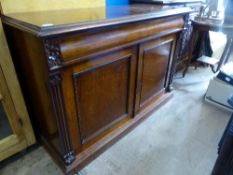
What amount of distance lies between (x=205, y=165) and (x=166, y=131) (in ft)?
1.29

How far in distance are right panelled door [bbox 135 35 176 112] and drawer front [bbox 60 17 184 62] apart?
97 mm

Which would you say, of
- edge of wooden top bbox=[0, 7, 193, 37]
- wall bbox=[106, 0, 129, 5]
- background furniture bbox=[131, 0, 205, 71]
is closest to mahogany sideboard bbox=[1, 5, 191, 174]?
edge of wooden top bbox=[0, 7, 193, 37]

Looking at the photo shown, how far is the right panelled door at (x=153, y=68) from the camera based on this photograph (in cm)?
133

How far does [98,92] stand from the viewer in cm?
111

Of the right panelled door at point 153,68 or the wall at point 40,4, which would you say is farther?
the right panelled door at point 153,68

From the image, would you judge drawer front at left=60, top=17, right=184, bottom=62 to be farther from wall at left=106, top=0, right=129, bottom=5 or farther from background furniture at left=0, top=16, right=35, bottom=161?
wall at left=106, top=0, right=129, bottom=5

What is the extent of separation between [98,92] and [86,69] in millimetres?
202

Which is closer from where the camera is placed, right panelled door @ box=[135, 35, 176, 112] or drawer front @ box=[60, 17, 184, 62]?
drawer front @ box=[60, 17, 184, 62]

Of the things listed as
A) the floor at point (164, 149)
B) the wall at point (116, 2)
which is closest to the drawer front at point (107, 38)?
the wall at point (116, 2)

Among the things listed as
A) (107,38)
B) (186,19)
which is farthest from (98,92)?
(186,19)

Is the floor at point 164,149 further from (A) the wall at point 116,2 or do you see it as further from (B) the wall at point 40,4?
(A) the wall at point 116,2

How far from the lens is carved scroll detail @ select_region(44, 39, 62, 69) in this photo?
2.45ft

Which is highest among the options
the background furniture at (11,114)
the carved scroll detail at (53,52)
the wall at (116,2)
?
the wall at (116,2)

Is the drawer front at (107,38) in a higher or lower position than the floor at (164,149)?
higher
